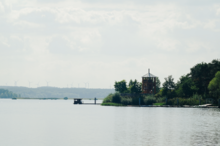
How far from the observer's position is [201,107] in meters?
133

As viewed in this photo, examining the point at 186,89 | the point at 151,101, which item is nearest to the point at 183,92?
the point at 186,89

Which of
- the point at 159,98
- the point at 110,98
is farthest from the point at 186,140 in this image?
the point at 110,98

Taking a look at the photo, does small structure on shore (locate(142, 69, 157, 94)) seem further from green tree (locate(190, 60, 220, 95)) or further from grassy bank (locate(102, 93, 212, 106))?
green tree (locate(190, 60, 220, 95))

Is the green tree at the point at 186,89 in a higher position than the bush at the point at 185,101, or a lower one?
higher

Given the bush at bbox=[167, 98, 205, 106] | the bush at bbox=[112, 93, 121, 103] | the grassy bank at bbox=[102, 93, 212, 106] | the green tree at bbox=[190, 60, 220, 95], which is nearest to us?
the bush at bbox=[167, 98, 205, 106]

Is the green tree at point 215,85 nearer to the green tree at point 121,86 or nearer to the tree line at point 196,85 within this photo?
the tree line at point 196,85

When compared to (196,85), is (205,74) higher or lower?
higher

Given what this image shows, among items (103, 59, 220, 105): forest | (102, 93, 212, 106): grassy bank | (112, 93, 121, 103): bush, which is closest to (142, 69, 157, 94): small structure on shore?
(103, 59, 220, 105): forest

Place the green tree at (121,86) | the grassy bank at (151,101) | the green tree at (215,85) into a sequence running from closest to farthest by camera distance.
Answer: the green tree at (215,85)
the grassy bank at (151,101)
the green tree at (121,86)

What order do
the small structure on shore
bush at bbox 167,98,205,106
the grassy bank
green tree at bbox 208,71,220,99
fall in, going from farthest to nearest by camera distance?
the small structure on shore, the grassy bank, bush at bbox 167,98,205,106, green tree at bbox 208,71,220,99

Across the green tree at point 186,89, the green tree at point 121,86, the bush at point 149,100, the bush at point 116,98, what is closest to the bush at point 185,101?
the green tree at point 186,89

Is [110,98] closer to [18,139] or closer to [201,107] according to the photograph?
[201,107]

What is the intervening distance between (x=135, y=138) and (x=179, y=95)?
320 ft

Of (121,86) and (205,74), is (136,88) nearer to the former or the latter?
(121,86)
